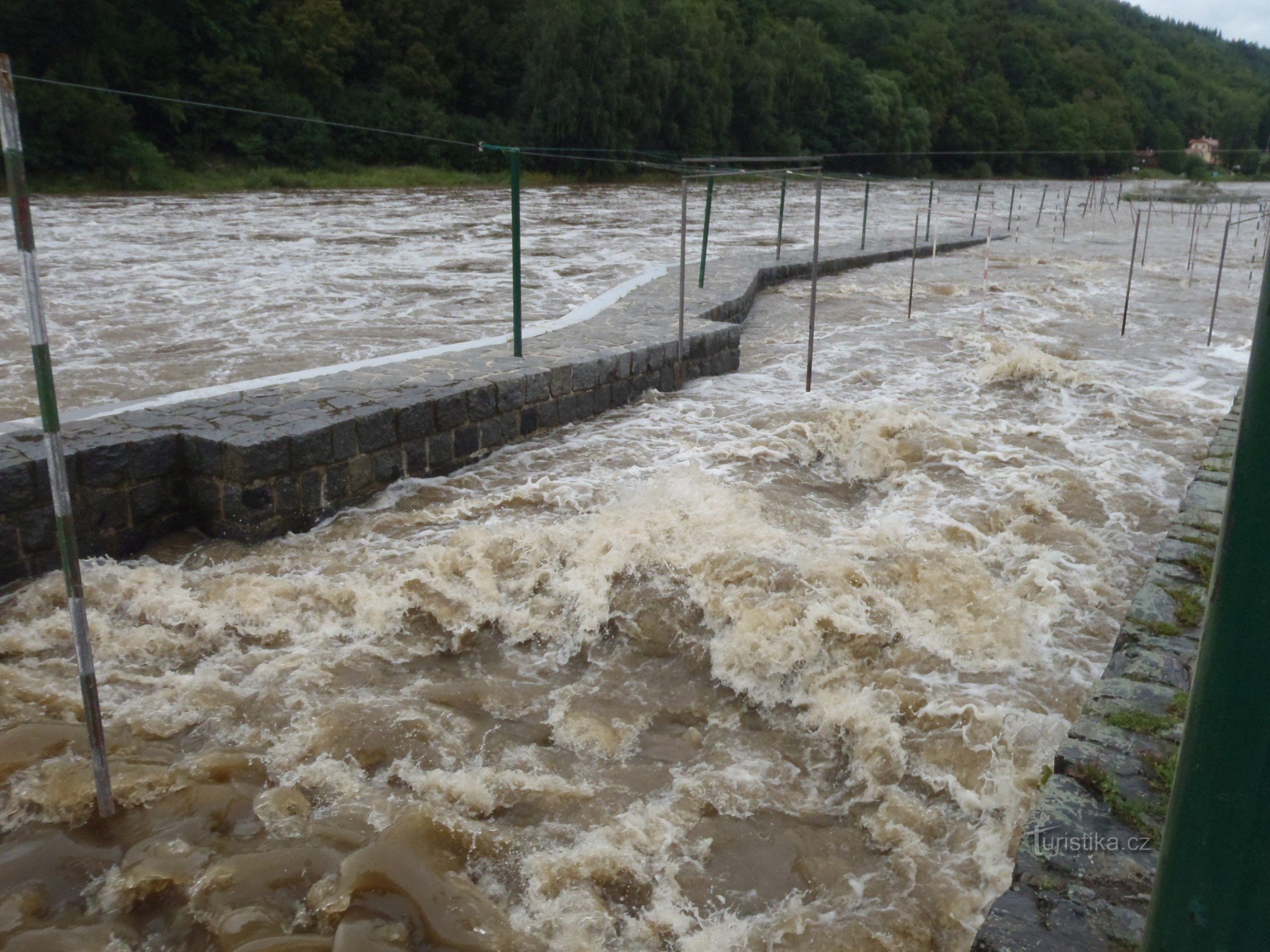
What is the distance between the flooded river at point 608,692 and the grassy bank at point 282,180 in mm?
22097

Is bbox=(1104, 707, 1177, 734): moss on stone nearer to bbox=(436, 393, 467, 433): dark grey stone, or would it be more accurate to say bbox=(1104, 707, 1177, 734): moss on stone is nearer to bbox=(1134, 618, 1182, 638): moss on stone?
bbox=(1134, 618, 1182, 638): moss on stone

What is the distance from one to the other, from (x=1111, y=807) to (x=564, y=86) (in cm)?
3971

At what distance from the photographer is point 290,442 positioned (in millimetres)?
5652

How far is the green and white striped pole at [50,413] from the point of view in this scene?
264 centimetres

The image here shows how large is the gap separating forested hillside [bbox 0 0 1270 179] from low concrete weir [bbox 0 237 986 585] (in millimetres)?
23225

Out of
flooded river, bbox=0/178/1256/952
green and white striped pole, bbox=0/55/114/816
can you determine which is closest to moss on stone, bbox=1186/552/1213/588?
flooded river, bbox=0/178/1256/952

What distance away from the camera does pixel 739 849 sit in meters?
3.42

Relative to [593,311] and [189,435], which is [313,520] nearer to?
[189,435]

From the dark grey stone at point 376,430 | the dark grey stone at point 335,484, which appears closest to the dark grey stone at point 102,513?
the dark grey stone at point 335,484

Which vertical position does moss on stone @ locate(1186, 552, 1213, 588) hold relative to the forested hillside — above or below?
below

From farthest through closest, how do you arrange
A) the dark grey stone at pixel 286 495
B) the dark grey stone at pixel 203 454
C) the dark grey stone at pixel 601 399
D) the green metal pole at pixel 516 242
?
the dark grey stone at pixel 601 399
the green metal pole at pixel 516 242
the dark grey stone at pixel 286 495
the dark grey stone at pixel 203 454

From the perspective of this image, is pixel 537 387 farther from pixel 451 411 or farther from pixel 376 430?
pixel 376 430

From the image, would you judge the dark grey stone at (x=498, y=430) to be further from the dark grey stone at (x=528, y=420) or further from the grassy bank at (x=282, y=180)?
the grassy bank at (x=282, y=180)

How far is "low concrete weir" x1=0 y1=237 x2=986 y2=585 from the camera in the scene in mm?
5156
